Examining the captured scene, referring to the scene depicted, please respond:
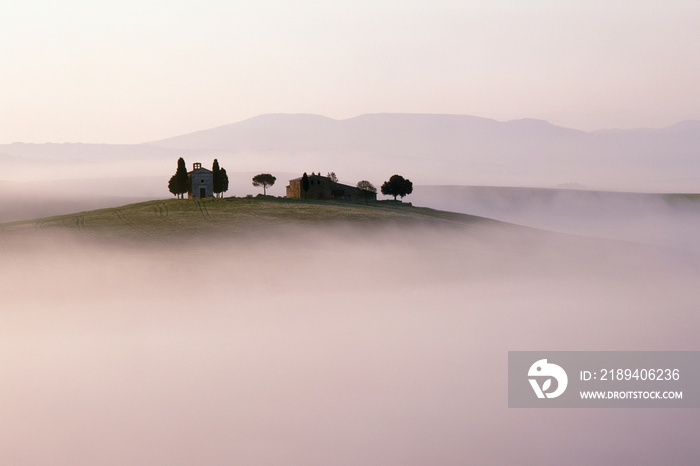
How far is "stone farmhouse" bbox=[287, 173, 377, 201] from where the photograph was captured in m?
114

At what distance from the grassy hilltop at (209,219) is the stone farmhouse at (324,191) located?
743 cm

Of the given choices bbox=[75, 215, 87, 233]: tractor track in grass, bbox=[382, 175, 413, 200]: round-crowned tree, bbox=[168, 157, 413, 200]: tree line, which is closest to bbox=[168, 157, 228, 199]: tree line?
bbox=[168, 157, 413, 200]: tree line

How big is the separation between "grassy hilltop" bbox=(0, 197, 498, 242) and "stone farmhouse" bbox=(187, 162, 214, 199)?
115 inches

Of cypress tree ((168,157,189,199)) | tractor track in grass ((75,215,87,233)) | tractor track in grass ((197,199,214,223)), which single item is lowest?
tractor track in grass ((75,215,87,233))

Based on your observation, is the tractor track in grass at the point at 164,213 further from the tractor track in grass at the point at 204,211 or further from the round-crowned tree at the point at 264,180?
the round-crowned tree at the point at 264,180

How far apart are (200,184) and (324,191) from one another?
20909mm

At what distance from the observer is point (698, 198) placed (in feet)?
653

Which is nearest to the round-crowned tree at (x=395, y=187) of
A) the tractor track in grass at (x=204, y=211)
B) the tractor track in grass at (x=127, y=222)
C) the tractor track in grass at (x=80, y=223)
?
the tractor track in grass at (x=204, y=211)

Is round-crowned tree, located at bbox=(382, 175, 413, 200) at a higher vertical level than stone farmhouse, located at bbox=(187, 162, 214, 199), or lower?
higher

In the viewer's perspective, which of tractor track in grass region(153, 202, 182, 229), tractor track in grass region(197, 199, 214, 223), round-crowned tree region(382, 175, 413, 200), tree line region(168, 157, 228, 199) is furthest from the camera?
round-crowned tree region(382, 175, 413, 200)

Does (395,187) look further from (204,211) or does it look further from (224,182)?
(204,211)

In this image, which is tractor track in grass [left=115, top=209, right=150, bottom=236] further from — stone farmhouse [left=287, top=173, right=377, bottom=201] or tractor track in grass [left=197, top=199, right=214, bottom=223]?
stone farmhouse [left=287, top=173, right=377, bottom=201]

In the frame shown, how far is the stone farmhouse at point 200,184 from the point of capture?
10362cm

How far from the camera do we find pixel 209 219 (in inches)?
3575
